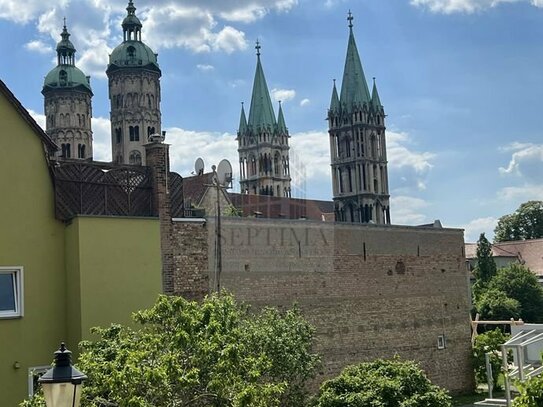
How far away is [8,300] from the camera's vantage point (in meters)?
17.1

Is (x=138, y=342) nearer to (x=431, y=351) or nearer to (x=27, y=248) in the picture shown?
(x=27, y=248)

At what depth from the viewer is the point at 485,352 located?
31484 mm

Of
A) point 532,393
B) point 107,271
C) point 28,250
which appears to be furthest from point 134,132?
point 532,393

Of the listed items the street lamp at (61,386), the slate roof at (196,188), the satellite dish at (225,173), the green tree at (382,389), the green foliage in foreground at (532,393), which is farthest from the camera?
the slate roof at (196,188)

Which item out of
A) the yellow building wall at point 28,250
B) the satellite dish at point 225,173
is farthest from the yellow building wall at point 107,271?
the satellite dish at point 225,173

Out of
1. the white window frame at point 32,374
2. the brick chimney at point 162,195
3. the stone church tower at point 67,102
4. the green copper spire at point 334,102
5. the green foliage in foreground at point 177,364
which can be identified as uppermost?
the green copper spire at point 334,102

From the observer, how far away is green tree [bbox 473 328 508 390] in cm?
3212

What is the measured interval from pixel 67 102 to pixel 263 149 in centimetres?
3791

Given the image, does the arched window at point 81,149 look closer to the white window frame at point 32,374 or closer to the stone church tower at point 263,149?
the stone church tower at point 263,149

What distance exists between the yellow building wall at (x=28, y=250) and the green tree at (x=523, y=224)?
91.8 m

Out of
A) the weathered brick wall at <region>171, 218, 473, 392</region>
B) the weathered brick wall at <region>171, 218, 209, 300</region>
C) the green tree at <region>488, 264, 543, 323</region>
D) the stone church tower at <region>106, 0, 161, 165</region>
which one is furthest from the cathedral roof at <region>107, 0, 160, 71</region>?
the weathered brick wall at <region>171, 218, 209, 300</region>

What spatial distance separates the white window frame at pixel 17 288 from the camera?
55.6 feet

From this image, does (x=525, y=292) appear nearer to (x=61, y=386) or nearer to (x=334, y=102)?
(x=334, y=102)

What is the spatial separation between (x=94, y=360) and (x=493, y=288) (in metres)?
59.2
